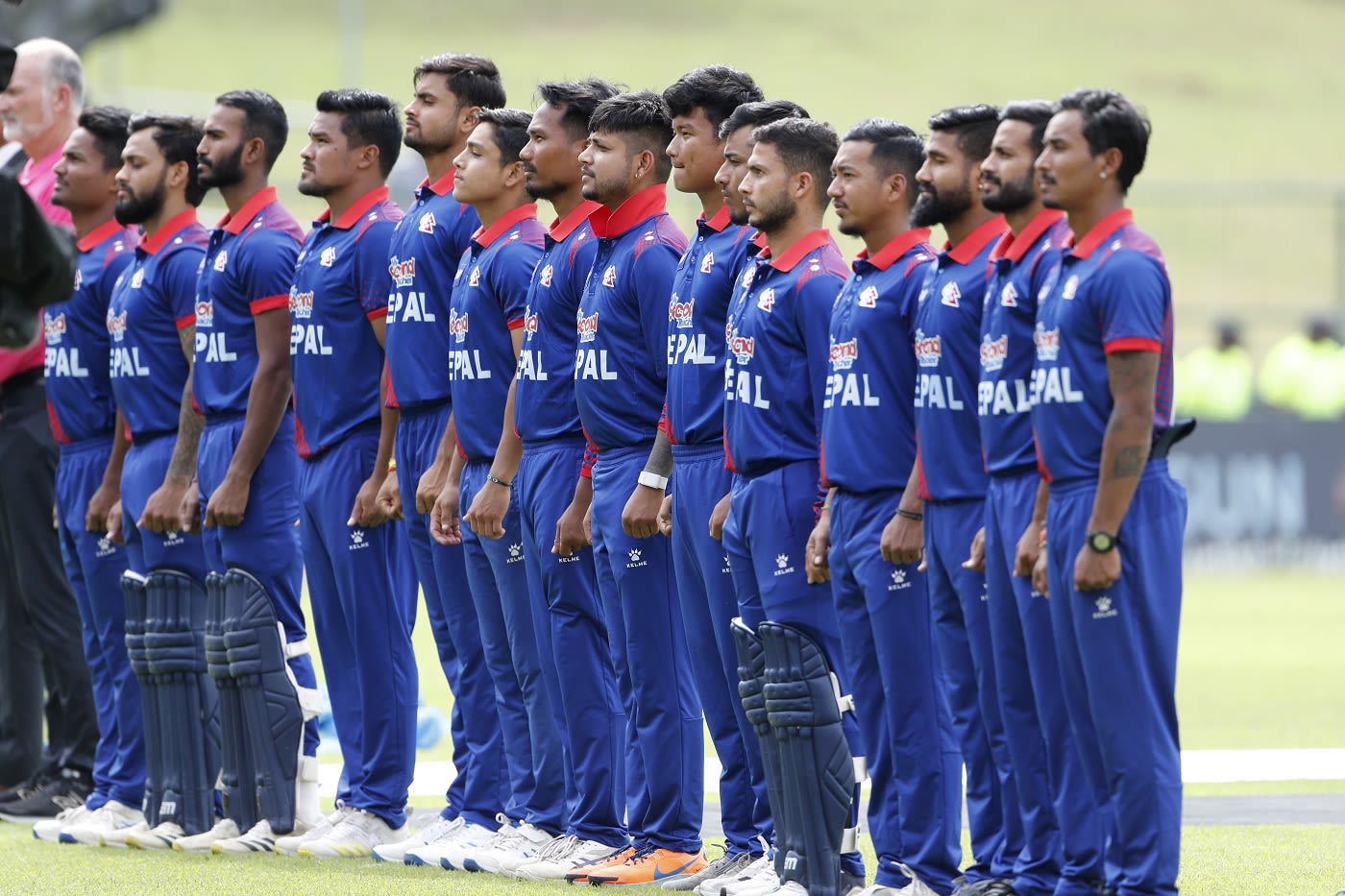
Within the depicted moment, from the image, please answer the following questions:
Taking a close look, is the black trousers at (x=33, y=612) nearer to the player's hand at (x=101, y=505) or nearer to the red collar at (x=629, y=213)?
the player's hand at (x=101, y=505)

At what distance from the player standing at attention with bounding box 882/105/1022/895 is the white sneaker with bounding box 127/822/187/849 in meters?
3.15

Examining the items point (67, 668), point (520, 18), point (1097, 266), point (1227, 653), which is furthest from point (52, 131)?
point (520, 18)

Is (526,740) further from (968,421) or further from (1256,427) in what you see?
(1256,427)

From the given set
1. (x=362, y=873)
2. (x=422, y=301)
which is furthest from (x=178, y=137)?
(x=362, y=873)

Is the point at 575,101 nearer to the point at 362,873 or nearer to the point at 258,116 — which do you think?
the point at 258,116

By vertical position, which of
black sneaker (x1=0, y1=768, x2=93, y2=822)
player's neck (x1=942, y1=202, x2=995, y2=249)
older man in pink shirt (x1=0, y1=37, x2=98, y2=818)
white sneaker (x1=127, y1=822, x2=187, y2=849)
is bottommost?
black sneaker (x1=0, y1=768, x2=93, y2=822)

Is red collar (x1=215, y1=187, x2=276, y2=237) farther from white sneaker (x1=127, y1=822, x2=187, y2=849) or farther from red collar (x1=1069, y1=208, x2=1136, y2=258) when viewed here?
red collar (x1=1069, y1=208, x2=1136, y2=258)

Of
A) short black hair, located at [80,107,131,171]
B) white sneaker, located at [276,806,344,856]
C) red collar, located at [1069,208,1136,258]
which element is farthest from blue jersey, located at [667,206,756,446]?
short black hair, located at [80,107,131,171]

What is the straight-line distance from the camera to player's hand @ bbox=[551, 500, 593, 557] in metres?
7.44

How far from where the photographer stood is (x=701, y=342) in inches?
280

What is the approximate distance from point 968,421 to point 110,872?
335 cm

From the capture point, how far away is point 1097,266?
5.84 meters

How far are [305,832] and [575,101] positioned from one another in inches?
111

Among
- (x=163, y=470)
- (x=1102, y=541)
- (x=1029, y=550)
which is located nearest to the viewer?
(x=1102, y=541)
